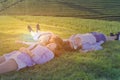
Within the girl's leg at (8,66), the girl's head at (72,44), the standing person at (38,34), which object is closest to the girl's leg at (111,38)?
the girl's head at (72,44)

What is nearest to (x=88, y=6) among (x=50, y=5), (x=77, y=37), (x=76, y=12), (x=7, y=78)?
(x=76, y=12)

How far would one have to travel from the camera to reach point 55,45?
6.13ft

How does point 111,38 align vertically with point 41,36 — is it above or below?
below

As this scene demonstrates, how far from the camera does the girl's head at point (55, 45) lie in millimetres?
1852

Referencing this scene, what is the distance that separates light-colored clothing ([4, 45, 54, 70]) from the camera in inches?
64.9

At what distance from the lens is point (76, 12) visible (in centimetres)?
290

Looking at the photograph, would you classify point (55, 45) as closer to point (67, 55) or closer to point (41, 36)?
point (67, 55)

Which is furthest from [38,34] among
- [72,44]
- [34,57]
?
[34,57]

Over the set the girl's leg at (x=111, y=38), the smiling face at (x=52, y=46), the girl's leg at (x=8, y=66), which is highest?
the smiling face at (x=52, y=46)

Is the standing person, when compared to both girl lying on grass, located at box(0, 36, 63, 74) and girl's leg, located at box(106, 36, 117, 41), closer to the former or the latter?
girl lying on grass, located at box(0, 36, 63, 74)

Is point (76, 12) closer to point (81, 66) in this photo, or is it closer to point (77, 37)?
point (77, 37)

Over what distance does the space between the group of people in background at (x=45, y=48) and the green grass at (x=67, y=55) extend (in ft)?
0.11

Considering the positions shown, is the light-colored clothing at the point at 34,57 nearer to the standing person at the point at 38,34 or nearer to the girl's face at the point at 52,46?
the girl's face at the point at 52,46

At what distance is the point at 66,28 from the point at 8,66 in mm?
1039
